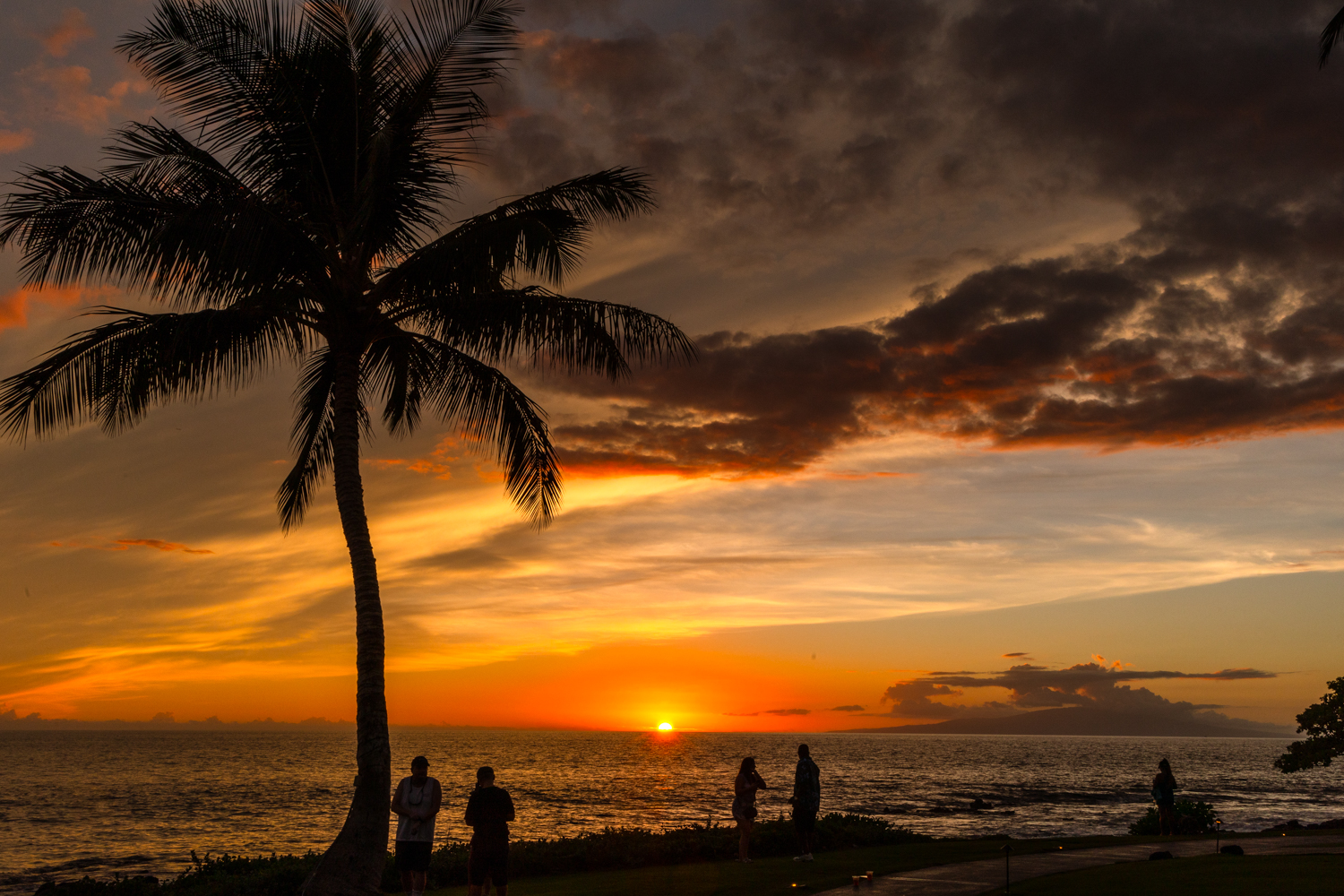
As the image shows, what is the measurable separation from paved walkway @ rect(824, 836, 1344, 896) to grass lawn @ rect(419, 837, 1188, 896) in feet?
2.12

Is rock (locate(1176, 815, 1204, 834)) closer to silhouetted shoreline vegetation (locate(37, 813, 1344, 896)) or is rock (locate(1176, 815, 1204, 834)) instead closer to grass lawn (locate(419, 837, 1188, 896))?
silhouetted shoreline vegetation (locate(37, 813, 1344, 896))

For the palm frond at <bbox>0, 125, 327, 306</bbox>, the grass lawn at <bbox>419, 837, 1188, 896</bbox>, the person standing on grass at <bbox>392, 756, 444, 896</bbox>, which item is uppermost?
the palm frond at <bbox>0, 125, 327, 306</bbox>

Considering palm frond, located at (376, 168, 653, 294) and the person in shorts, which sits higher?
palm frond, located at (376, 168, 653, 294)

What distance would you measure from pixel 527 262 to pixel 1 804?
72.6m

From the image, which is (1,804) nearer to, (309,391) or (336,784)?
(336,784)

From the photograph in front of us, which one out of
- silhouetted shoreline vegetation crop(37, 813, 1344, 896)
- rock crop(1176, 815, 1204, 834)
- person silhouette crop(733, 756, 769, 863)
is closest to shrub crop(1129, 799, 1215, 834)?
rock crop(1176, 815, 1204, 834)

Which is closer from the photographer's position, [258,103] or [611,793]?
[258,103]

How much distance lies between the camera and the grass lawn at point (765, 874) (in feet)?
44.2

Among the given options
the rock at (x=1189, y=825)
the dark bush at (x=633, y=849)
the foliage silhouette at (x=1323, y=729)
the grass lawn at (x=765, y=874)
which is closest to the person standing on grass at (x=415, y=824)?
the grass lawn at (x=765, y=874)

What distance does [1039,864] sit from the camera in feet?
49.1

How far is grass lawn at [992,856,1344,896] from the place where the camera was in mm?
10969

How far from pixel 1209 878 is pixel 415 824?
10143 mm

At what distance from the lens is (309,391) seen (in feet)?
53.9

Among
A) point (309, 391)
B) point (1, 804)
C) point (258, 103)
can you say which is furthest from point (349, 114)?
point (1, 804)
